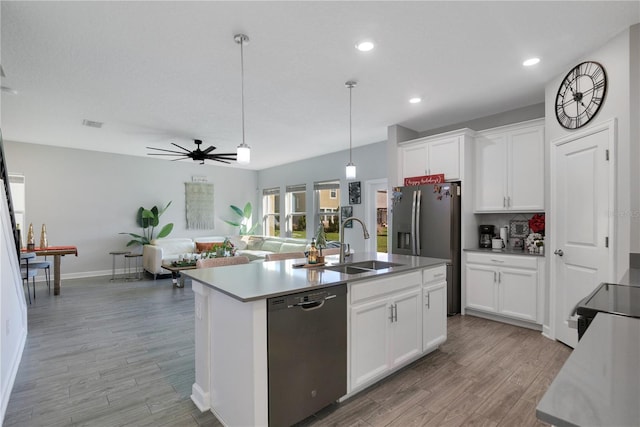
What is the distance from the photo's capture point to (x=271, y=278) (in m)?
2.11

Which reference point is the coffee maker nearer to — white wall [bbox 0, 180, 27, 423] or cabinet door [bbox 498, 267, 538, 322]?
cabinet door [bbox 498, 267, 538, 322]

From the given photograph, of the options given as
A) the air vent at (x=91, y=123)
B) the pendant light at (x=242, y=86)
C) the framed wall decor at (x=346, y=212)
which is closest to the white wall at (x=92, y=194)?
the air vent at (x=91, y=123)

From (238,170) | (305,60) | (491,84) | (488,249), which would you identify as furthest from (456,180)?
(238,170)

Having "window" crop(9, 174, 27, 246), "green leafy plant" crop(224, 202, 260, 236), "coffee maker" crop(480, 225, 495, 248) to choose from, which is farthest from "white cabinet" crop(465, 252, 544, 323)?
"window" crop(9, 174, 27, 246)

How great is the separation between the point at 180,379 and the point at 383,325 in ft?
5.44

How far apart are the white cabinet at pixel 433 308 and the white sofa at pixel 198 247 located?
132 inches

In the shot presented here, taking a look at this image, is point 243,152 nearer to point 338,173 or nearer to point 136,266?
point 338,173

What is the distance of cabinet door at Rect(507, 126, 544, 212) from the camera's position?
367 centimetres

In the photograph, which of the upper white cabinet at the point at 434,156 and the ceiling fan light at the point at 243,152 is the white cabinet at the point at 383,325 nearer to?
the ceiling fan light at the point at 243,152

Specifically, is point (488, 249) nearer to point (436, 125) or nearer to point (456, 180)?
point (456, 180)

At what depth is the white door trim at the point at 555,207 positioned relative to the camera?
255 cm

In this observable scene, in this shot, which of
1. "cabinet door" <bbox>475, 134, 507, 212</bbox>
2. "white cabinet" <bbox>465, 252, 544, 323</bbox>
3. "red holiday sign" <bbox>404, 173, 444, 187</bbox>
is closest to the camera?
"white cabinet" <bbox>465, 252, 544, 323</bbox>

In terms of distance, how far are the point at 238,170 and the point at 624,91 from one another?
25.9 ft

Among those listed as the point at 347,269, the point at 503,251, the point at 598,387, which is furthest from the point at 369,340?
the point at 503,251
